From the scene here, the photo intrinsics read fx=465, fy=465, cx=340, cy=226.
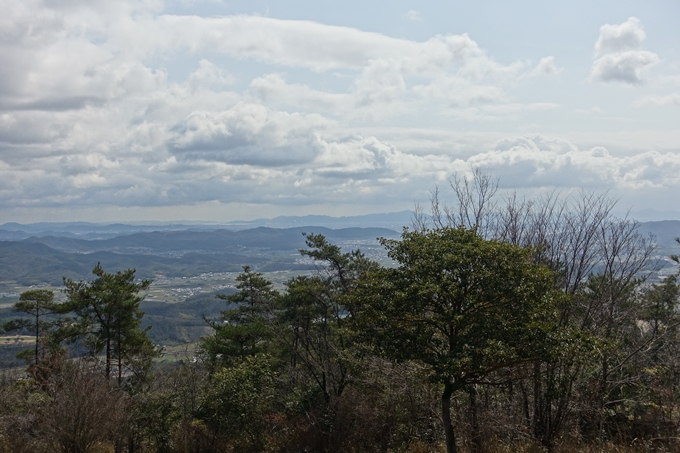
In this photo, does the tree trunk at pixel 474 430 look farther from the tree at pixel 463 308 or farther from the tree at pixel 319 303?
the tree at pixel 319 303

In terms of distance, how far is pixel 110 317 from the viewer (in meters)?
21.2

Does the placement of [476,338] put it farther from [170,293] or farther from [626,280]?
[170,293]

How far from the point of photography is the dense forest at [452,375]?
7.53m

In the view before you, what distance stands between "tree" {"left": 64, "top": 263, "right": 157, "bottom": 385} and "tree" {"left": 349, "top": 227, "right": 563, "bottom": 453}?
629 inches

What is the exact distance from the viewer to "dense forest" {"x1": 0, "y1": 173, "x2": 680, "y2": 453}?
7.53 metres

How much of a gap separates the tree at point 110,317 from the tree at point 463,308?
15978 millimetres

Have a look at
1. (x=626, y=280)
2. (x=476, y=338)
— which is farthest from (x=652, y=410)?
(x=476, y=338)

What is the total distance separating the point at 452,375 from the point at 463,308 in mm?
1097

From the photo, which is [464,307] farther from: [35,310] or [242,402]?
[35,310]

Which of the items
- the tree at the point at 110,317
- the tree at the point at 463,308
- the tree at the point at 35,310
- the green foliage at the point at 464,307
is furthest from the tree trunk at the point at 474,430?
the tree at the point at 35,310

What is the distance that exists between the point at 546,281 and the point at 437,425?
529 cm

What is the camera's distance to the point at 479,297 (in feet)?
24.9

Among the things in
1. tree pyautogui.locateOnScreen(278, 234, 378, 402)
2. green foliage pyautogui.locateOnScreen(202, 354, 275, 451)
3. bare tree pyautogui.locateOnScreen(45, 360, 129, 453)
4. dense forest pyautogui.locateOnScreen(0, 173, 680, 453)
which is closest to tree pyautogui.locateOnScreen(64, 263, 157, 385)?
dense forest pyautogui.locateOnScreen(0, 173, 680, 453)

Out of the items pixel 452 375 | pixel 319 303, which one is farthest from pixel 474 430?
pixel 319 303
